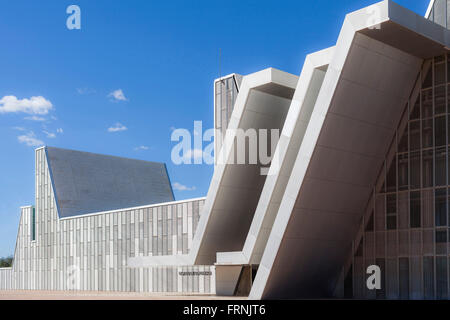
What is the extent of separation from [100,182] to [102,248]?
16.2 m

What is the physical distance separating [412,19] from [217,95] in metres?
22.1

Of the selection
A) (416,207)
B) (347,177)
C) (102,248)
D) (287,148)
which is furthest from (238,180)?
(102,248)

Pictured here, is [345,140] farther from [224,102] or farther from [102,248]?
[102,248]

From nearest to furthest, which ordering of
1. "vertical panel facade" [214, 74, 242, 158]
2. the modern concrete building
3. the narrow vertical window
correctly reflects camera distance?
the modern concrete building → "vertical panel facade" [214, 74, 242, 158] → the narrow vertical window

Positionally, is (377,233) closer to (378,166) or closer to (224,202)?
(378,166)

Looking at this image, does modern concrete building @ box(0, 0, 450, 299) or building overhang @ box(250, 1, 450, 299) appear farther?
modern concrete building @ box(0, 0, 450, 299)

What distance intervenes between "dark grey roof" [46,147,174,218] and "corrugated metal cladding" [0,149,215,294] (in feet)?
4.20

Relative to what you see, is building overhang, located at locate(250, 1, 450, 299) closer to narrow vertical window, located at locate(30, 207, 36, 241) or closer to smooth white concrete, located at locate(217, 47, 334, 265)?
smooth white concrete, located at locate(217, 47, 334, 265)

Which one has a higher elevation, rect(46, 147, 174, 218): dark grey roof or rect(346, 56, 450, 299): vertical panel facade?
rect(46, 147, 174, 218): dark grey roof

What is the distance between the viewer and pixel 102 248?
178ft

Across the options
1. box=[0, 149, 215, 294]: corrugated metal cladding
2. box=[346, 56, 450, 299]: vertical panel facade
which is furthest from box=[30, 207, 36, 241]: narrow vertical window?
box=[346, 56, 450, 299]: vertical panel facade

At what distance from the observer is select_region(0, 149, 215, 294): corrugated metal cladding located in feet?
149

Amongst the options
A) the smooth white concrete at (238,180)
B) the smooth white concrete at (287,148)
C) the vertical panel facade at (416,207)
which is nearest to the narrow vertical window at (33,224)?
the smooth white concrete at (238,180)

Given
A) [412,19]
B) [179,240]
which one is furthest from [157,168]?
[412,19]
